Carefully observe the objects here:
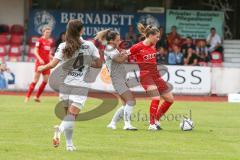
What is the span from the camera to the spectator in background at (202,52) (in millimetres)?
29000

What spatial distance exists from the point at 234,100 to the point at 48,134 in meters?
12.0

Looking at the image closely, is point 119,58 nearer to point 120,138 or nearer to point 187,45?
point 120,138

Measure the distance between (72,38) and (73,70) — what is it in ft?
1.61

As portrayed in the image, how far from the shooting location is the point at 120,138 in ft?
44.1

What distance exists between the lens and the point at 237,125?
1631 centimetres

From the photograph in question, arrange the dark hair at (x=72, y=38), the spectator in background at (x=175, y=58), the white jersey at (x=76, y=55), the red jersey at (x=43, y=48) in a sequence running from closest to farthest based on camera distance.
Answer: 1. the dark hair at (x=72, y=38)
2. the white jersey at (x=76, y=55)
3. the red jersey at (x=43, y=48)
4. the spectator in background at (x=175, y=58)

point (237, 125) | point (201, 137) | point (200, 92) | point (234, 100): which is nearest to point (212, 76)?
point (200, 92)

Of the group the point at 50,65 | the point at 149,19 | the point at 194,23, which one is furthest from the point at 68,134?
the point at 194,23

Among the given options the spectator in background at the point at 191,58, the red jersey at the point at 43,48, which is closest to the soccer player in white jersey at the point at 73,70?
the red jersey at the point at 43,48

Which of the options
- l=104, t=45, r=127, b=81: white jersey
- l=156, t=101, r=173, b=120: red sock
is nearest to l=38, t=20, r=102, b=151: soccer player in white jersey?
l=104, t=45, r=127, b=81: white jersey

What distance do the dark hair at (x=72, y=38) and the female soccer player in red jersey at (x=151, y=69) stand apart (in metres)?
3.70

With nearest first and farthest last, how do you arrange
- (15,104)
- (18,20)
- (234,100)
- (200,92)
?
(15,104)
(234,100)
(200,92)
(18,20)

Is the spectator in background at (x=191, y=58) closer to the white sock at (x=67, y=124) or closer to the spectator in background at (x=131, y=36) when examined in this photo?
the spectator in background at (x=131, y=36)

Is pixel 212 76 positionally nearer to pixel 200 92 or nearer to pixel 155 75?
pixel 200 92
